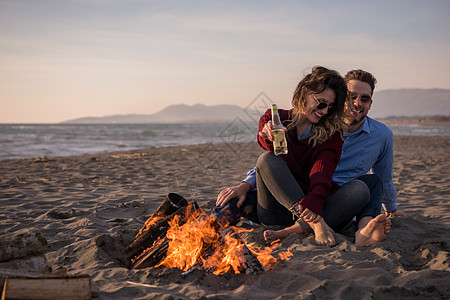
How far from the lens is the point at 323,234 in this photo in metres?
3.31

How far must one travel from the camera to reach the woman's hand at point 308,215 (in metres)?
3.17

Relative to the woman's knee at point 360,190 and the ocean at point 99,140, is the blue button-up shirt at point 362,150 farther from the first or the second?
the ocean at point 99,140

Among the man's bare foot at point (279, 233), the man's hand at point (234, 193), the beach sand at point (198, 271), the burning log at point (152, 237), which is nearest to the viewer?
the beach sand at point (198, 271)

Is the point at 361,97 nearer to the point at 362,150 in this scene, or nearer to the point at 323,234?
the point at 362,150

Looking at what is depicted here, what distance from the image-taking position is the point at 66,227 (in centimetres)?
411

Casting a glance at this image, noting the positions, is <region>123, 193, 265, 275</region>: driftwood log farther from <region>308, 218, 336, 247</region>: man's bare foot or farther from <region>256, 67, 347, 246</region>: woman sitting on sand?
<region>308, 218, 336, 247</region>: man's bare foot

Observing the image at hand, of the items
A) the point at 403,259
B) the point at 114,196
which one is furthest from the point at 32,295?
the point at 114,196

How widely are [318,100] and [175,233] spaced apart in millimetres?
1752

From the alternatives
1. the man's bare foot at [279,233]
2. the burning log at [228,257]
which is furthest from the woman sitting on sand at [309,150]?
the burning log at [228,257]

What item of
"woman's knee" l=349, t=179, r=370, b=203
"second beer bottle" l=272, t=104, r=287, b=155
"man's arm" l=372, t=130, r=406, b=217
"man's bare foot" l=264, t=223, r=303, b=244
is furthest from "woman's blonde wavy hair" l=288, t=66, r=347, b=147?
"man's bare foot" l=264, t=223, r=303, b=244

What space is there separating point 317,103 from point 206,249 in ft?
5.40

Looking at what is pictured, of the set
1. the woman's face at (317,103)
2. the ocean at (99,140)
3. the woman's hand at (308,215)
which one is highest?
the woman's face at (317,103)

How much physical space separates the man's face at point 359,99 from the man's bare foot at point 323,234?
1.18 metres

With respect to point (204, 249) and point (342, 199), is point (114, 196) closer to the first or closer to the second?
point (204, 249)
